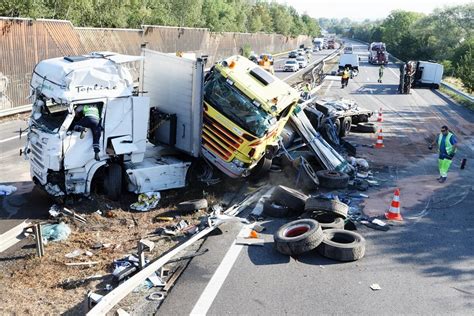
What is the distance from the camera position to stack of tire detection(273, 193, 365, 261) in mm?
6895

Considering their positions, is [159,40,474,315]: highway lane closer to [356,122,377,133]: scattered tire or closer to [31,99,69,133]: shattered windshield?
[31,99,69,133]: shattered windshield

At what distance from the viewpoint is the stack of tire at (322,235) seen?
689cm

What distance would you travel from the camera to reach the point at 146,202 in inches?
342

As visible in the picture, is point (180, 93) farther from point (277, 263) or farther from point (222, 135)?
point (277, 263)

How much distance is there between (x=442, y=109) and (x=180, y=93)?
64.4 feet

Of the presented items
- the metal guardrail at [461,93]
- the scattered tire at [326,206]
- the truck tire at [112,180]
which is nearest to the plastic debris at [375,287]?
the scattered tire at [326,206]

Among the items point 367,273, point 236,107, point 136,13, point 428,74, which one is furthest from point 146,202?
point 428,74

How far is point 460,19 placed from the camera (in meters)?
66.3

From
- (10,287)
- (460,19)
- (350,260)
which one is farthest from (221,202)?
(460,19)

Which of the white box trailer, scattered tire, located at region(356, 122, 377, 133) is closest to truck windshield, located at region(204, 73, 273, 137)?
scattered tire, located at region(356, 122, 377, 133)

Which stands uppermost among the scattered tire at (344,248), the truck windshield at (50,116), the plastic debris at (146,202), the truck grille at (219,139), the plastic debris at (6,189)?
the truck windshield at (50,116)

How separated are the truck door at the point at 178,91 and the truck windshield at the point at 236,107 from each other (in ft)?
1.65

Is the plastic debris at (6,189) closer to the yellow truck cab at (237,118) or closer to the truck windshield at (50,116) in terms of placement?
the truck windshield at (50,116)

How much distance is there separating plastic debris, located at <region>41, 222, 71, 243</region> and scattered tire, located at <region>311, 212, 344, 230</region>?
4.22m
